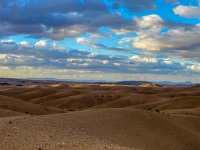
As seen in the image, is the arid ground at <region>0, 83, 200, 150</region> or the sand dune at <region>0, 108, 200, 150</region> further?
the sand dune at <region>0, 108, 200, 150</region>

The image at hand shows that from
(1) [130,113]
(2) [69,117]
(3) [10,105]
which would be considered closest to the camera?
(2) [69,117]

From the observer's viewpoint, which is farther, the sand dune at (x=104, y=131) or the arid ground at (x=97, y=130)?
the sand dune at (x=104, y=131)

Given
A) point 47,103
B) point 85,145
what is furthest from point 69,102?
point 85,145

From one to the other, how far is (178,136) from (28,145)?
13.4 meters

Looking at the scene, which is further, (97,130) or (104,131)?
(104,131)

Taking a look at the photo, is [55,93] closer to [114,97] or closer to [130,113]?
[114,97]

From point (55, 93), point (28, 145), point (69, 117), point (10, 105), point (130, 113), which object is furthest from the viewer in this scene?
point (55, 93)

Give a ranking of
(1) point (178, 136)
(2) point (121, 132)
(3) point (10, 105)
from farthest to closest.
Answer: (3) point (10, 105), (1) point (178, 136), (2) point (121, 132)

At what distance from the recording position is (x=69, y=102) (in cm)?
6003

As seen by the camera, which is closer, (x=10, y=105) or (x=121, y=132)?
(x=121, y=132)

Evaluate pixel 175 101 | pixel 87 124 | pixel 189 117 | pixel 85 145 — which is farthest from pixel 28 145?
pixel 175 101

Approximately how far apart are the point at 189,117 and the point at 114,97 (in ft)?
118

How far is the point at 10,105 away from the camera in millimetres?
35094

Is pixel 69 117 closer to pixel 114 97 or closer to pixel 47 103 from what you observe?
pixel 47 103
